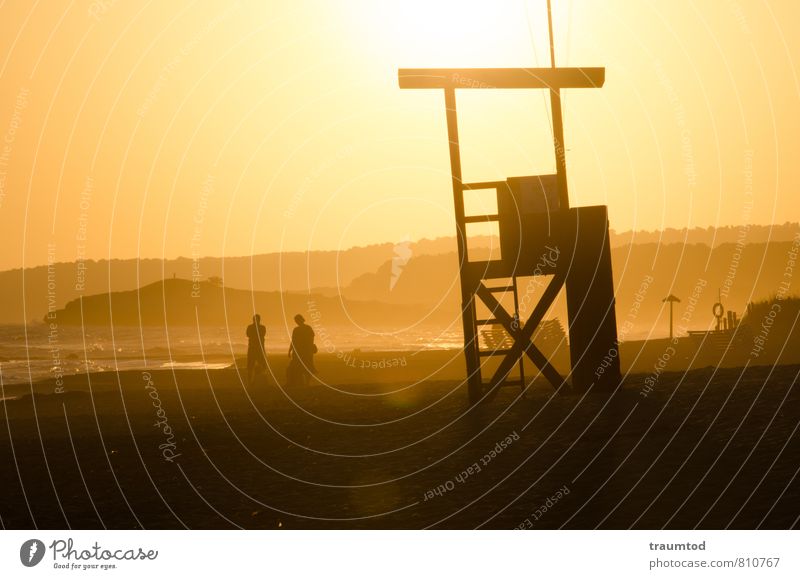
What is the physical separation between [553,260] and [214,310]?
416 ft

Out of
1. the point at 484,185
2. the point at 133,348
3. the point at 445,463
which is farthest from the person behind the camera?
the point at 133,348

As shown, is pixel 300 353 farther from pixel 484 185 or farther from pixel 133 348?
pixel 133 348

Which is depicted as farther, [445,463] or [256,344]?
[256,344]

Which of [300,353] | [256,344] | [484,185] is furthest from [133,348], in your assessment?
[484,185]

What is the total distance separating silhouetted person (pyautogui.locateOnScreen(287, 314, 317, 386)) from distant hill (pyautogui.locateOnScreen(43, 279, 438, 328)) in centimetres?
9261

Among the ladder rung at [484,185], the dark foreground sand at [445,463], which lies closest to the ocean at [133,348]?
the dark foreground sand at [445,463]

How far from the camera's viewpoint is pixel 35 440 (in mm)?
15773

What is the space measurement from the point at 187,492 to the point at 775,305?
87.6 ft

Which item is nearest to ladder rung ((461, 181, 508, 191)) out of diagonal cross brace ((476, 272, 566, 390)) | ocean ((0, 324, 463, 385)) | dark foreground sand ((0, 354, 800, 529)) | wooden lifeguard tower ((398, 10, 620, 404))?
wooden lifeguard tower ((398, 10, 620, 404))

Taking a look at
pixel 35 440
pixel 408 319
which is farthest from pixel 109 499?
pixel 408 319

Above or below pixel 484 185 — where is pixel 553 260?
below

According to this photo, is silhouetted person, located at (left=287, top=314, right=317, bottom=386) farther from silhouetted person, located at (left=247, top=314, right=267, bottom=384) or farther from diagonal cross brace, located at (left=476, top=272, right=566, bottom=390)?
diagonal cross brace, located at (left=476, top=272, right=566, bottom=390)

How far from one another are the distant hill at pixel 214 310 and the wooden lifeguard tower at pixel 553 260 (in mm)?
101994

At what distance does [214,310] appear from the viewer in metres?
139
